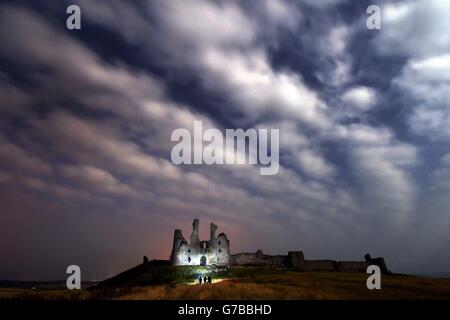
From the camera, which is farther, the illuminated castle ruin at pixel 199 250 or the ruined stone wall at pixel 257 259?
the ruined stone wall at pixel 257 259

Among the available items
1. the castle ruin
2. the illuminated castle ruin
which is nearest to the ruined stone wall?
the castle ruin

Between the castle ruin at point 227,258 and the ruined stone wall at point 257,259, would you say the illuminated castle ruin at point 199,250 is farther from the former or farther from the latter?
the ruined stone wall at point 257,259

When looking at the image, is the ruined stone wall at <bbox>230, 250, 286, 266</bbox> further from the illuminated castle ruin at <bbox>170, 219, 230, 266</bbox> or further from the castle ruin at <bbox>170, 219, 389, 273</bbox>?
the illuminated castle ruin at <bbox>170, 219, 230, 266</bbox>

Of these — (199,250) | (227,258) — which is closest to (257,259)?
(227,258)

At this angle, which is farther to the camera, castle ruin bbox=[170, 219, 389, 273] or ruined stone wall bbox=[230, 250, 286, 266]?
ruined stone wall bbox=[230, 250, 286, 266]

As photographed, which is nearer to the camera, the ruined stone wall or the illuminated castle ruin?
the illuminated castle ruin

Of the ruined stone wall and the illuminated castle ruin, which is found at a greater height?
the illuminated castle ruin

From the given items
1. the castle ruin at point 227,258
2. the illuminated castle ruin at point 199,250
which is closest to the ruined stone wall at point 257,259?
the castle ruin at point 227,258

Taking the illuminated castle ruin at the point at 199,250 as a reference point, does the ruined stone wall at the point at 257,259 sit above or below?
below

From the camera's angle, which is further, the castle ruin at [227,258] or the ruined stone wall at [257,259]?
the ruined stone wall at [257,259]
